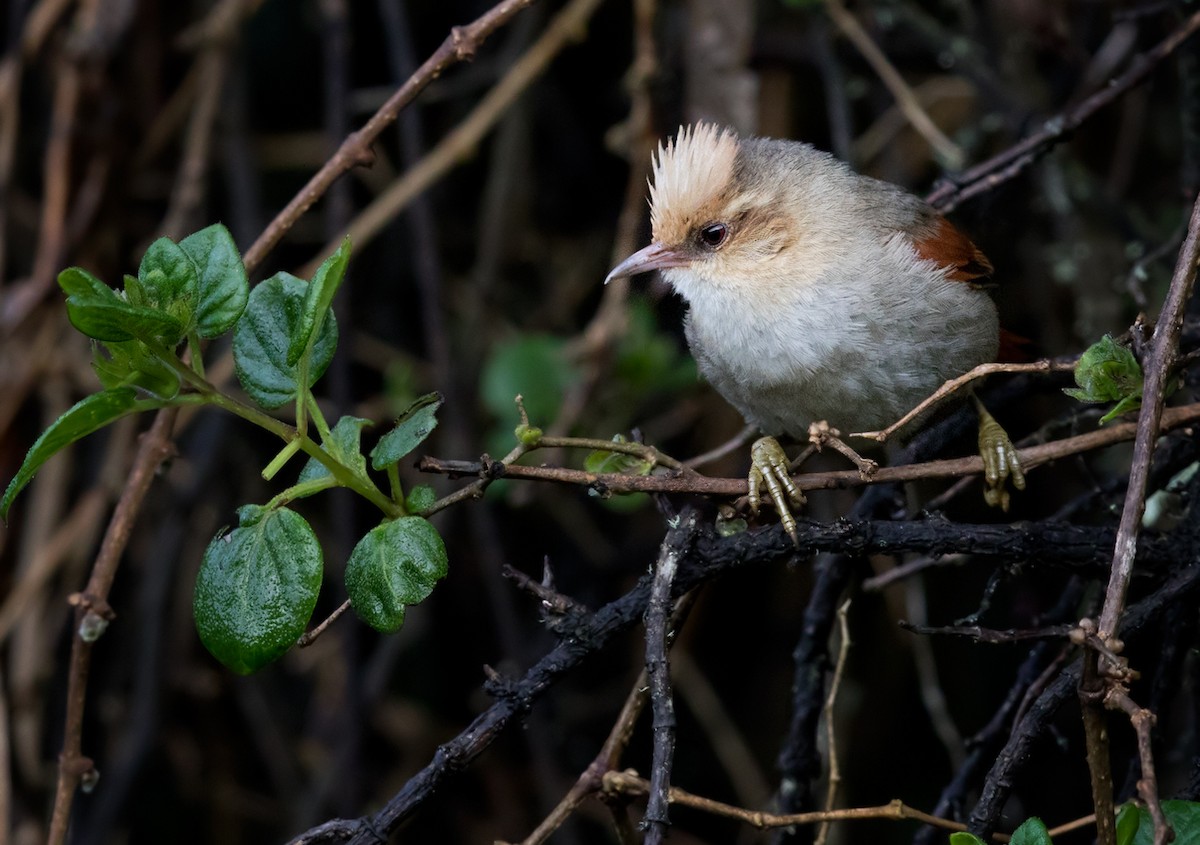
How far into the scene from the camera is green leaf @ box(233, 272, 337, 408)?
6.31ft

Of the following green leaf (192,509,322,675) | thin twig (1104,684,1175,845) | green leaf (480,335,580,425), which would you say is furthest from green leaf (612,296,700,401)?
thin twig (1104,684,1175,845)

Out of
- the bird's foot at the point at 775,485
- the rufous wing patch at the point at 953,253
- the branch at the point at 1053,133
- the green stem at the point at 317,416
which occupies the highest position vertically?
the branch at the point at 1053,133

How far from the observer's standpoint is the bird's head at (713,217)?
315cm

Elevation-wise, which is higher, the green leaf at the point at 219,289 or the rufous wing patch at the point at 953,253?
the green leaf at the point at 219,289

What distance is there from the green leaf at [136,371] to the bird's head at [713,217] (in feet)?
5.20

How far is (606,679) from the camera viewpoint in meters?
5.21

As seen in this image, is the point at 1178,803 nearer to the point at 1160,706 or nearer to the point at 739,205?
the point at 1160,706

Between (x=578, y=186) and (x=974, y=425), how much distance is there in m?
2.72

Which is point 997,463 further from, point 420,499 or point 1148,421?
point 420,499

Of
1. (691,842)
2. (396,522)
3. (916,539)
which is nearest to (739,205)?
(916,539)

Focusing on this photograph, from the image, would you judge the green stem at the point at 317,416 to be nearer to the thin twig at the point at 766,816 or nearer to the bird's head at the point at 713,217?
the thin twig at the point at 766,816

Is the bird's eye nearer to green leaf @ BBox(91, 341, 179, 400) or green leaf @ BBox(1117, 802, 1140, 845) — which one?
green leaf @ BBox(91, 341, 179, 400)

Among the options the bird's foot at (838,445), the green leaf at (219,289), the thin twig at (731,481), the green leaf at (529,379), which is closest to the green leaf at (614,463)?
the thin twig at (731,481)

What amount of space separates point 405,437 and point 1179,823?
4.00 ft
